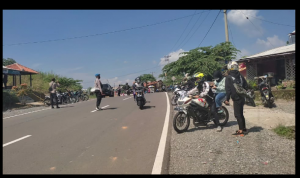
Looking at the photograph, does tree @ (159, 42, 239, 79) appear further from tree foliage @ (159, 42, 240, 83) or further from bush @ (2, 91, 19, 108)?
bush @ (2, 91, 19, 108)

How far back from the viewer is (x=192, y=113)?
6.92 metres

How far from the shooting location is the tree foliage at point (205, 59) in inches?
774

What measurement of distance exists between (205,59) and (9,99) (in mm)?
14828

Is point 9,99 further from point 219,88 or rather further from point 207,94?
point 219,88

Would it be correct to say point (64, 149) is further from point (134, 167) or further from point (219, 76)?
point (219, 76)

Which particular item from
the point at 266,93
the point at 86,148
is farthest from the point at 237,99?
the point at 266,93

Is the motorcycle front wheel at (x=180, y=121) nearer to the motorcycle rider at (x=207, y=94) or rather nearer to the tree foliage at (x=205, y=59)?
the motorcycle rider at (x=207, y=94)

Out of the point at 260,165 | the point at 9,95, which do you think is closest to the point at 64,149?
the point at 260,165

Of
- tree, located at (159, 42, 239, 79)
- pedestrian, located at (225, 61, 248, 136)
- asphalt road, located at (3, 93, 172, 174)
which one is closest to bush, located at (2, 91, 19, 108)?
asphalt road, located at (3, 93, 172, 174)

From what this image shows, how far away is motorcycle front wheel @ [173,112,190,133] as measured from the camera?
6557mm

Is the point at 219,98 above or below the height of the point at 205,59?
below

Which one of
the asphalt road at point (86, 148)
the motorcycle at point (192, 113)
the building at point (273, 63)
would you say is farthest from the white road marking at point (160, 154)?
the building at point (273, 63)

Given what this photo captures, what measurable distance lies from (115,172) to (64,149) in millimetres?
2009

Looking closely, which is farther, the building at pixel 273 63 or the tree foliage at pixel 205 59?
the tree foliage at pixel 205 59
